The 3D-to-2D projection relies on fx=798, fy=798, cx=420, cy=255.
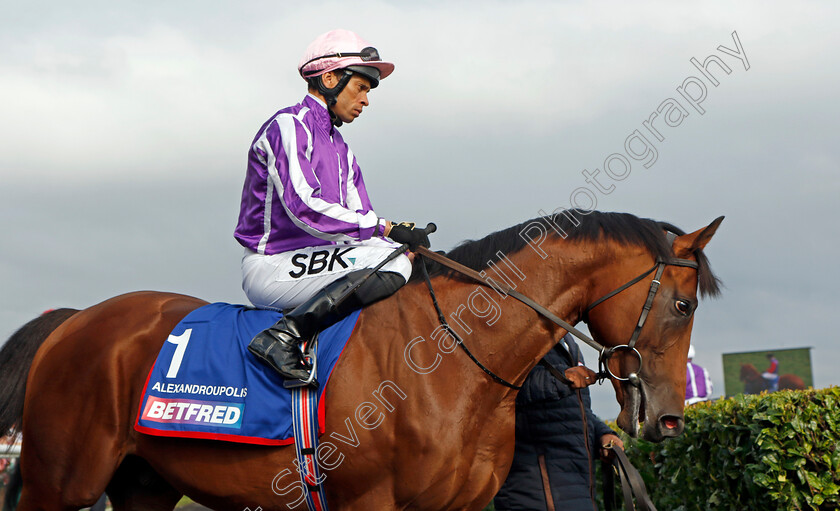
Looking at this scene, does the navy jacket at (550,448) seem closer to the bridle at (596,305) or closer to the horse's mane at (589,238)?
the bridle at (596,305)

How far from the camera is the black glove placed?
12.1ft

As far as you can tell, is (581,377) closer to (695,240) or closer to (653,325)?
(653,325)

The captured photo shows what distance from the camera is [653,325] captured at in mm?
3375

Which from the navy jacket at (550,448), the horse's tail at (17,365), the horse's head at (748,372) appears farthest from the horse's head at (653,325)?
the horse's head at (748,372)

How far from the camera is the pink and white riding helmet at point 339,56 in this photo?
3916 millimetres

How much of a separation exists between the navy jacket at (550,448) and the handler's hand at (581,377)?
455 millimetres

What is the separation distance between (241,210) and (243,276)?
34 cm

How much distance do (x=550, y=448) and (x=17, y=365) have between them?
2889 mm

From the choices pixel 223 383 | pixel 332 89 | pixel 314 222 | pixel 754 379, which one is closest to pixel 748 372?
pixel 754 379

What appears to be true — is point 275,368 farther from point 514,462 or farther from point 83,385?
point 514,462

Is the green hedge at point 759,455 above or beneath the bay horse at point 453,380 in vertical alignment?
beneath

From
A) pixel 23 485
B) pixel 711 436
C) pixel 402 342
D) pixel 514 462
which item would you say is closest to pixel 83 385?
pixel 23 485

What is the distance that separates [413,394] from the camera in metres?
3.32

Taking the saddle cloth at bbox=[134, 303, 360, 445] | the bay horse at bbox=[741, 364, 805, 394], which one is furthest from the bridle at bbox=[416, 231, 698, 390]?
the bay horse at bbox=[741, 364, 805, 394]
